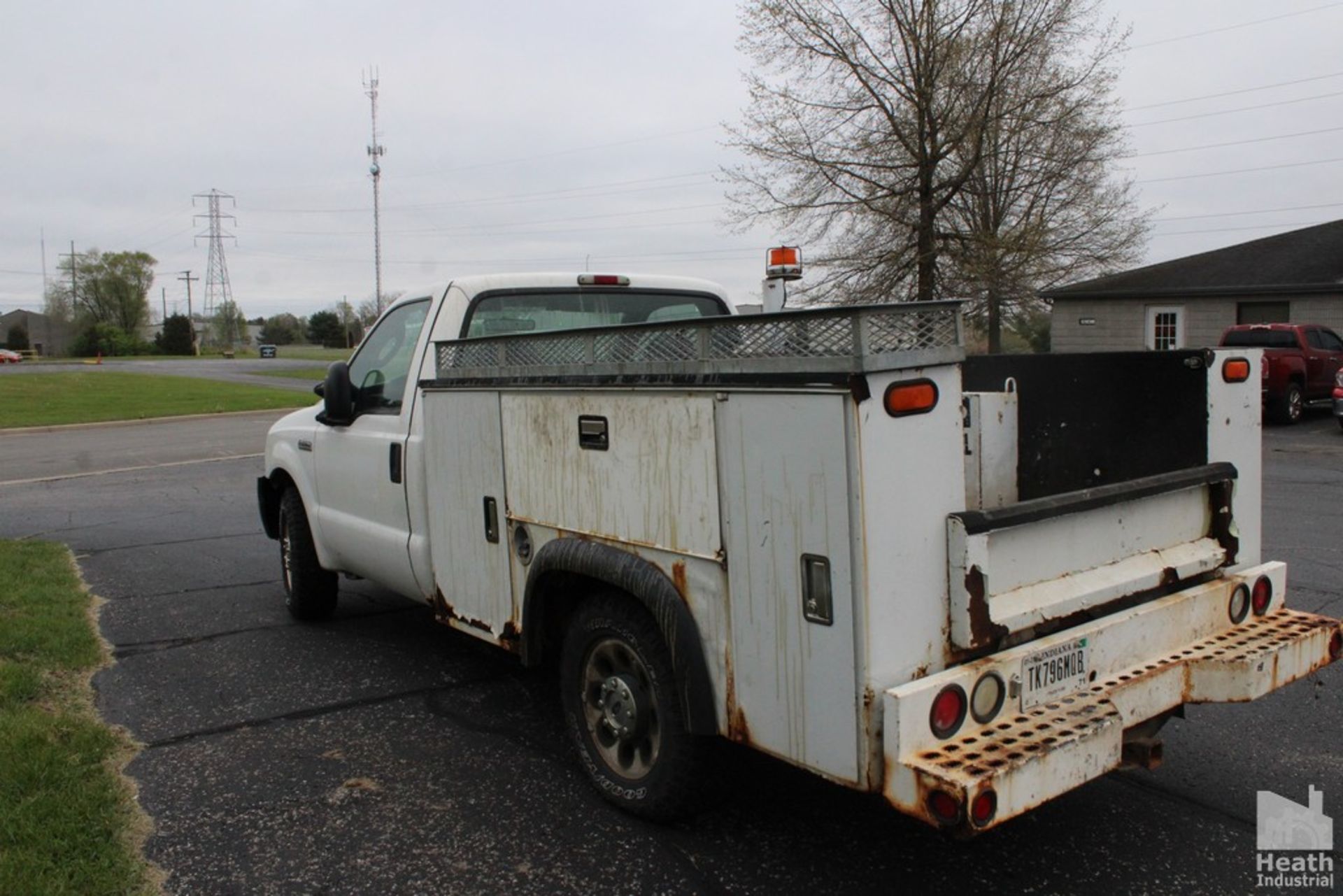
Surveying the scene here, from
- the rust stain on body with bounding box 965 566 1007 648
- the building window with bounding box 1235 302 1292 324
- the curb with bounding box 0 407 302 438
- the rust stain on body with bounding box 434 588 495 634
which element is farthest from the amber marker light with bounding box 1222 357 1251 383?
the building window with bounding box 1235 302 1292 324

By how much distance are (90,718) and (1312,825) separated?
197 inches

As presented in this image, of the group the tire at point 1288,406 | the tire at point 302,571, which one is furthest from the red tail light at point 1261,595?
the tire at point 1288,406

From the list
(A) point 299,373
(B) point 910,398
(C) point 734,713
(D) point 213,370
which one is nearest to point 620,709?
(C) point 734,713

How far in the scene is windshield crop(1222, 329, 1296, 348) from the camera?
19375mm

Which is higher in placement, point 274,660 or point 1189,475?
point 1189,475

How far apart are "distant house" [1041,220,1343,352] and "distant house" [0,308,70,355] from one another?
90.3 meters

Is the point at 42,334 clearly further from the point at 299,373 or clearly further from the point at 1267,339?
the point at 1267,339

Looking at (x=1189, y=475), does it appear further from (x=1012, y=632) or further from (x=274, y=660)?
(x=274, y=660)

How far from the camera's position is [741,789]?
405 centimetres

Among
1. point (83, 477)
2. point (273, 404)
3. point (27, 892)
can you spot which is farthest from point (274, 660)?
point (273, 404)

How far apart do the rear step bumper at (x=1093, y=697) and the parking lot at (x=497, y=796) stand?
57cm

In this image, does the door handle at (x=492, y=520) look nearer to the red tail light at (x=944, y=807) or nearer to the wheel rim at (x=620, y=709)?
the wheel rim at (x=620, y=709)

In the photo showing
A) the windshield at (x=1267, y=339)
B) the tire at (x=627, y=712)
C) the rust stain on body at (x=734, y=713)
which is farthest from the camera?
the windshield at (x=1267, y=339)

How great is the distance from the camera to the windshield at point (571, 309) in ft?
16.5
